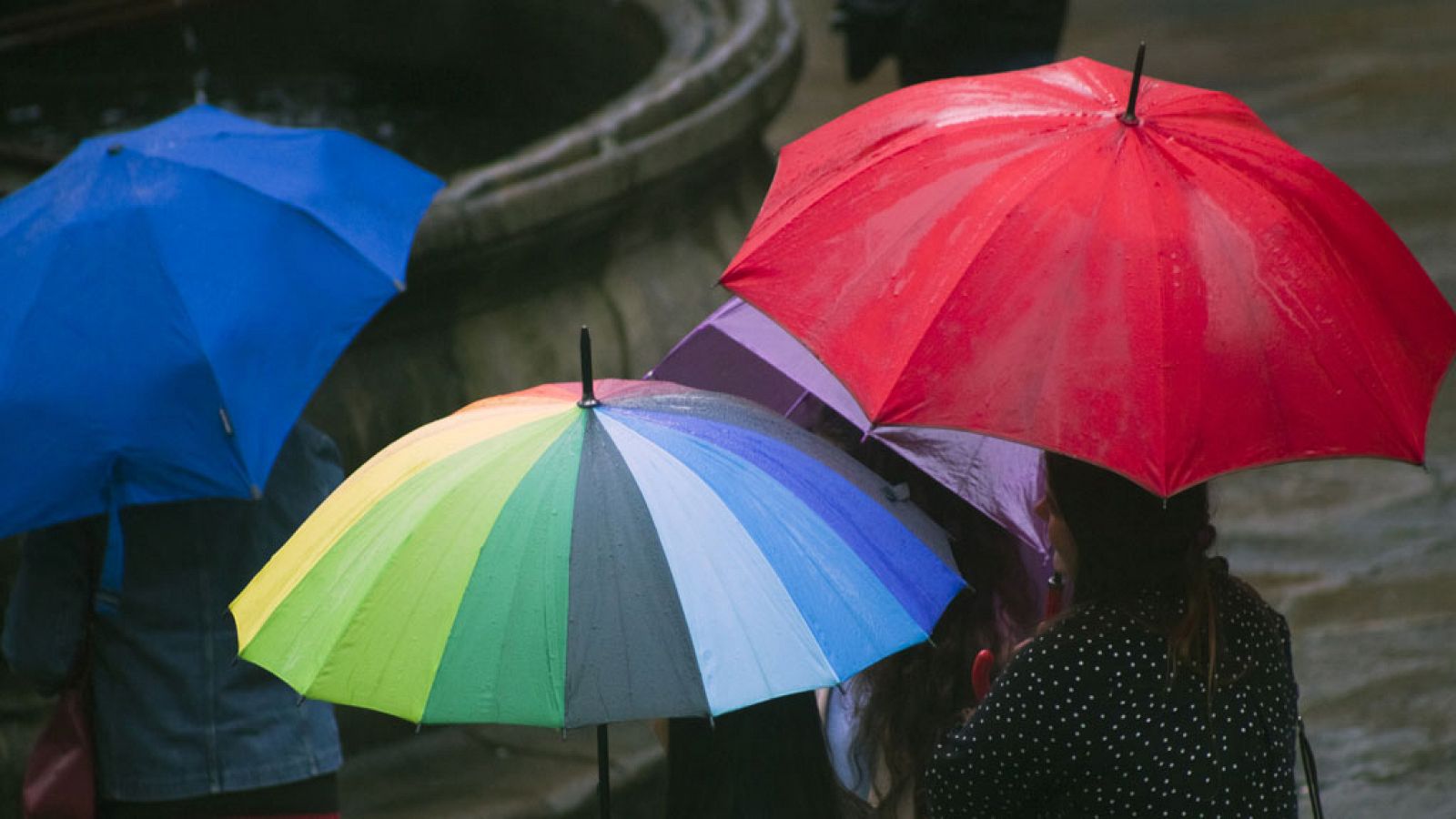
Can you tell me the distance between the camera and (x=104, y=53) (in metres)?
8.61

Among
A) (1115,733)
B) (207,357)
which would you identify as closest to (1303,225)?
(1115,733)

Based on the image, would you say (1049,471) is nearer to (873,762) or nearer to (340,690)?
(873,762)

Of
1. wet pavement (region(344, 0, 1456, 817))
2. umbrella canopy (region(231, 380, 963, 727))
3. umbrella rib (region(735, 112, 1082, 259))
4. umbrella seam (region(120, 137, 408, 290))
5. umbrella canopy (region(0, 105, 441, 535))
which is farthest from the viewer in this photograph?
wet pavement (region(344, 0, 1456, 817))

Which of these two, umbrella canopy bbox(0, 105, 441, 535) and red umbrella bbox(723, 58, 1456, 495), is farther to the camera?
umbrella canopy bbox(0, 105, 441, 535)

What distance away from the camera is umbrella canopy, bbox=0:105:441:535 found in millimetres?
2916

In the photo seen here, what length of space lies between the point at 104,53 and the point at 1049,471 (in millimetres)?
7182

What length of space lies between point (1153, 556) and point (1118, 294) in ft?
1.09

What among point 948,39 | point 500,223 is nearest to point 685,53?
point 948,39

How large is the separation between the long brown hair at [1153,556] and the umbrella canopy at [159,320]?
1327 millimetres

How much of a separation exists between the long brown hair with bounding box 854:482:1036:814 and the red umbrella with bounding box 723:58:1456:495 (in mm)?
477

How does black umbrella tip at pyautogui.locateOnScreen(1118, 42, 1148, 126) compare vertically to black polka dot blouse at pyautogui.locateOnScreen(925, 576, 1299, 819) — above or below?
above

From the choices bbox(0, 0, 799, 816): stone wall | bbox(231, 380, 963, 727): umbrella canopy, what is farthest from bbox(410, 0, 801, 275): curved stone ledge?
bbox(231, 380, 963, 727): umbrella canopy

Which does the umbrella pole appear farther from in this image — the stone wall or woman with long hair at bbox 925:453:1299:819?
the stone wall

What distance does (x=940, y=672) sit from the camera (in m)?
2.80
